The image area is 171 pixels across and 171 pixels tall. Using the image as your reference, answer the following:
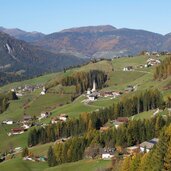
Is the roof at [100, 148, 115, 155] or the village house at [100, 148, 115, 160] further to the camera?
the roof at [100, 148, 115, 155]

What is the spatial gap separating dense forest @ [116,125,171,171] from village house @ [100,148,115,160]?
20064 mm

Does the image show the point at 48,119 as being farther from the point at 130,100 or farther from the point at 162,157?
the point at 162,157

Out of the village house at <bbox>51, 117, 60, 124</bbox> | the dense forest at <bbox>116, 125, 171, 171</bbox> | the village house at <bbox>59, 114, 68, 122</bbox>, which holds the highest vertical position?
the dense forest at <bbox>116, 125, 171, 171</bbox>

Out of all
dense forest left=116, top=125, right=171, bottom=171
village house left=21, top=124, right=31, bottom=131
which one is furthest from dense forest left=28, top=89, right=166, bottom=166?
dense forest left=116, top=125, right=171, bottom=171

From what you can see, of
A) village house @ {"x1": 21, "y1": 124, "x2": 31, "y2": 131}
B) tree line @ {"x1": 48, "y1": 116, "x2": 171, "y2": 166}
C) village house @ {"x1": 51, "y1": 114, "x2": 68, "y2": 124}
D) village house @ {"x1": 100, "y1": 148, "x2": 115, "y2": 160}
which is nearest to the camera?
village house @ {"x1": 100, "y1": 148, "x2": 115, "y2": 160}

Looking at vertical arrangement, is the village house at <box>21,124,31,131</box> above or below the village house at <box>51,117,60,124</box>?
below

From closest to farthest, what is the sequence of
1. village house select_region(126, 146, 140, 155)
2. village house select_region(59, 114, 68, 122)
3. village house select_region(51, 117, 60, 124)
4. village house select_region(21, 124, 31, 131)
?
village house select_region(126, 146, 140, 155)
village house select_region(51, 117, 60, 124)
village house select_region(59, 114, 68, 122)
village house select_region(21, 124, 31, 131)

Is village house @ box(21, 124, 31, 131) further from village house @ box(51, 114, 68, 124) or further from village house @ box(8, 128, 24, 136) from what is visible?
village house @ box(51, 114, 68, 124)

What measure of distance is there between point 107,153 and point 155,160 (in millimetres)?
29252

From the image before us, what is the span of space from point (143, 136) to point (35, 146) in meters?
40.9

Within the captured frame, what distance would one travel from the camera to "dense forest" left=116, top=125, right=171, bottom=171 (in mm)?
74625

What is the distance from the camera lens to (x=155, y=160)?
75500mm

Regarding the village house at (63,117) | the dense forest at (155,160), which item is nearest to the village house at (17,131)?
the village house at (63,117)

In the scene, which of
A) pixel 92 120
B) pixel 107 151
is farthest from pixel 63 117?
pixel 107 151
